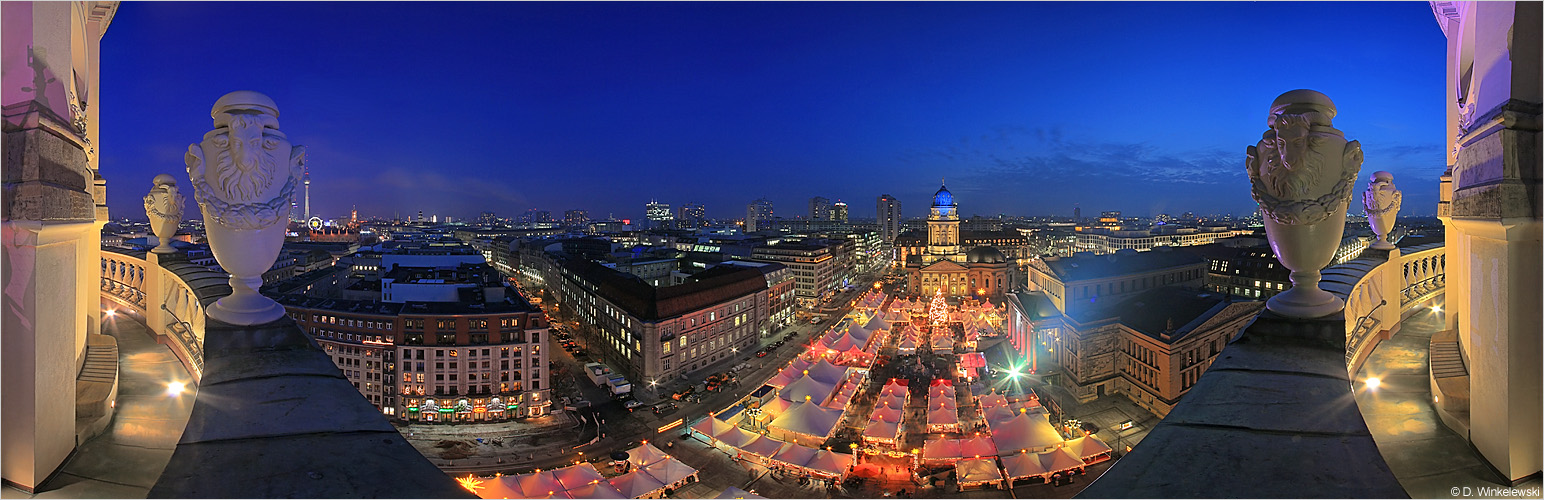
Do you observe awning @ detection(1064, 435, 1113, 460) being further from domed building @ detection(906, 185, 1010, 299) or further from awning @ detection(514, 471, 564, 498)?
domed building @ detection(906, 185, 1010, 299)

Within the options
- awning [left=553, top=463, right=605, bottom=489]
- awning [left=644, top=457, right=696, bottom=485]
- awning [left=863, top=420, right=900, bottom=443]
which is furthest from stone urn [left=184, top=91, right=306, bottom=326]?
awning [left=863, top=420, right=900, bottom=443]

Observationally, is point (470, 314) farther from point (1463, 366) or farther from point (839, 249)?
point (839, 249)

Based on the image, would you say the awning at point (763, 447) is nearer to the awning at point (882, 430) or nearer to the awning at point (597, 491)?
the awning at point (882, 430)

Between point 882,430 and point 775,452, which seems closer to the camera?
point 775,452

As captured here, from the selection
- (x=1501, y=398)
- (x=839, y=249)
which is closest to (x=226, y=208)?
(x=1501, y=398)

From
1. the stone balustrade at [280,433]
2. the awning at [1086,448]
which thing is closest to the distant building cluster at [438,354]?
the awning at [1086,448]

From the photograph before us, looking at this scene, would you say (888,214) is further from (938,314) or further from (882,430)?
(882,430)

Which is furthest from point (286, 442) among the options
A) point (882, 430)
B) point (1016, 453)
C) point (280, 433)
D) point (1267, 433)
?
point (882, 430)
